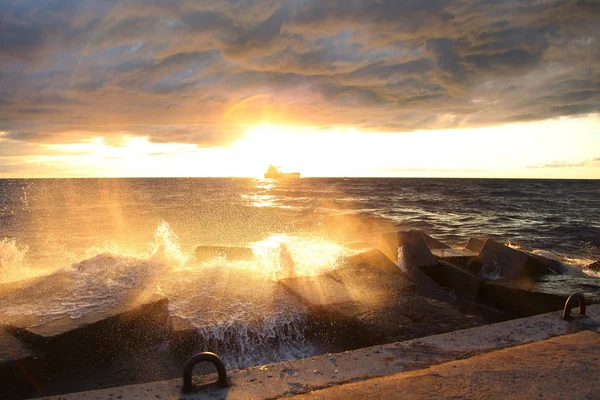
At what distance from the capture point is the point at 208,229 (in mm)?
17938

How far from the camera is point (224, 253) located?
8.62 m

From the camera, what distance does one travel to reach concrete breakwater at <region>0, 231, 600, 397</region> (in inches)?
139

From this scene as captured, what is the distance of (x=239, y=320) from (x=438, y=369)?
238 cm

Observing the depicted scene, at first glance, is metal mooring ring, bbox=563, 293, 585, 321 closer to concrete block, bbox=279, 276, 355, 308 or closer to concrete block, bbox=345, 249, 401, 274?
concrete block, bbox=279, 276, 355, 308

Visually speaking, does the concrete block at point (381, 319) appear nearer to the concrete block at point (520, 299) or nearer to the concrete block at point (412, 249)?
the concrete block at point (520, 299)

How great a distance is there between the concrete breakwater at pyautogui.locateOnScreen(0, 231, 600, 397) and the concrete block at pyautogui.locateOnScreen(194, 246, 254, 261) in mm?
2355

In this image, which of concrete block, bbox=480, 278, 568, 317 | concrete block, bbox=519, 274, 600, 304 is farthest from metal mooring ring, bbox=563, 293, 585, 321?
concrete block, bbox=519, 274, 600, 304

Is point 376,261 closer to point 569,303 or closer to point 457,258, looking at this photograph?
point 457,258

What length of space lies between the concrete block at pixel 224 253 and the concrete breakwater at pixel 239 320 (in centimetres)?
235

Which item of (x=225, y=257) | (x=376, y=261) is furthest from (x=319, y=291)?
(x=225, y=257)

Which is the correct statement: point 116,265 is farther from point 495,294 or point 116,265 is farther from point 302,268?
point 495,294

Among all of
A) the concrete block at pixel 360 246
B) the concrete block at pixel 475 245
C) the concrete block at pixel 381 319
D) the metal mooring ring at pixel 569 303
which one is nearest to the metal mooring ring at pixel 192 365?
the concrete block at pixel 381 319

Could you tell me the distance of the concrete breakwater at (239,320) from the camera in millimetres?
3541

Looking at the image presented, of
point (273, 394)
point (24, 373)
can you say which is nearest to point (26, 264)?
point (24, 373)
